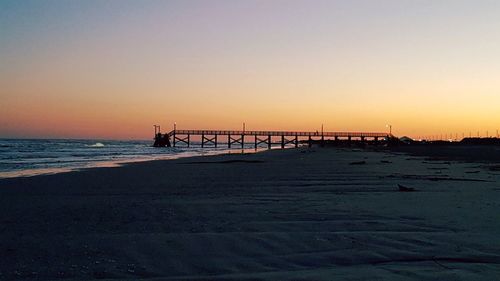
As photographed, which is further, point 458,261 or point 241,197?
point 241,197

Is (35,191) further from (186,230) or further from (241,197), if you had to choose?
(186,230)

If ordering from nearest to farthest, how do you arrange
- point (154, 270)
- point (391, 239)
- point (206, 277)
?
point (206, 277) → point (154, 270) → point (391, 239)

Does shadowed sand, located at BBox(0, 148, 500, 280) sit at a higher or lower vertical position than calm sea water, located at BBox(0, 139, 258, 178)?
higher

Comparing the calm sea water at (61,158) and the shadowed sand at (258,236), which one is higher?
the shadowed sand at (258,236)

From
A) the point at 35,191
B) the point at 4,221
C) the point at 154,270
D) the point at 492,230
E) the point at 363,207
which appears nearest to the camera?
the point at 154,270

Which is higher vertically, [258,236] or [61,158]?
[258,236]

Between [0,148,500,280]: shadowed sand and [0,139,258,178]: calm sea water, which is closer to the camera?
[0,148,500,280]: shadowed sand

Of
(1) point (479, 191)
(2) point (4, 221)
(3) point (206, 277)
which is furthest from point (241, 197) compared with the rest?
(3) point (206, 277)

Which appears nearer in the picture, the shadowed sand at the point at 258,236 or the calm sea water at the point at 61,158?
the shadowed sand at the point at 258,236

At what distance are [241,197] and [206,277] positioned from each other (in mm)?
6043

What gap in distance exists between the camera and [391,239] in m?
5.53

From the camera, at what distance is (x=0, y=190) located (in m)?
13.0

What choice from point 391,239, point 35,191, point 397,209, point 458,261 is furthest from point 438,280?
point 35,191

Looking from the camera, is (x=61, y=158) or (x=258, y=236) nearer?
(x=258, y=236)
